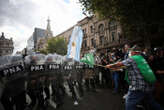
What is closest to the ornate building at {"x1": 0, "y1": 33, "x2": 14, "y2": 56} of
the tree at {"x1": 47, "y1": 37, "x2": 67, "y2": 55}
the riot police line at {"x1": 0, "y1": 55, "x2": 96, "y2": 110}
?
the tree at {"x1": 47, "y1": 37, "x2": 67, "y2": 55}

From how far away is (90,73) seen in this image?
5871 mm

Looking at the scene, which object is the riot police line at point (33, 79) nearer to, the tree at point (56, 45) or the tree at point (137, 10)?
the tree at point (137, 10)

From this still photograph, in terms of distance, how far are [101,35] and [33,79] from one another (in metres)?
23.8

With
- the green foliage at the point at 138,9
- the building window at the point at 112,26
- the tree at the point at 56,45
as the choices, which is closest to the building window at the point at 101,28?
the building window at the point at 112,26

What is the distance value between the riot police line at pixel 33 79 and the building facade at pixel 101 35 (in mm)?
18331

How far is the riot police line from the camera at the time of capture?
2594 millimetres

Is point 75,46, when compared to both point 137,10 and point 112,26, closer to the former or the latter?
point 137,10

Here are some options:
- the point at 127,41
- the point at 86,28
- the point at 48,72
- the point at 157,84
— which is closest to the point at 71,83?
the point at 48,72

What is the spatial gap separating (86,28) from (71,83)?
27.1 meters

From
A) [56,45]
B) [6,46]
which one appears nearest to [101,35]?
[56,45]

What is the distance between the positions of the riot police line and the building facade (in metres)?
18.3

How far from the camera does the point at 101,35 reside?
83.0 ft

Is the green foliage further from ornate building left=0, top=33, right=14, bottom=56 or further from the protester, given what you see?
ornate building left=0, top=33, right=14, bottom=56

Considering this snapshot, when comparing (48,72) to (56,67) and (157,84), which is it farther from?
(157,84)
